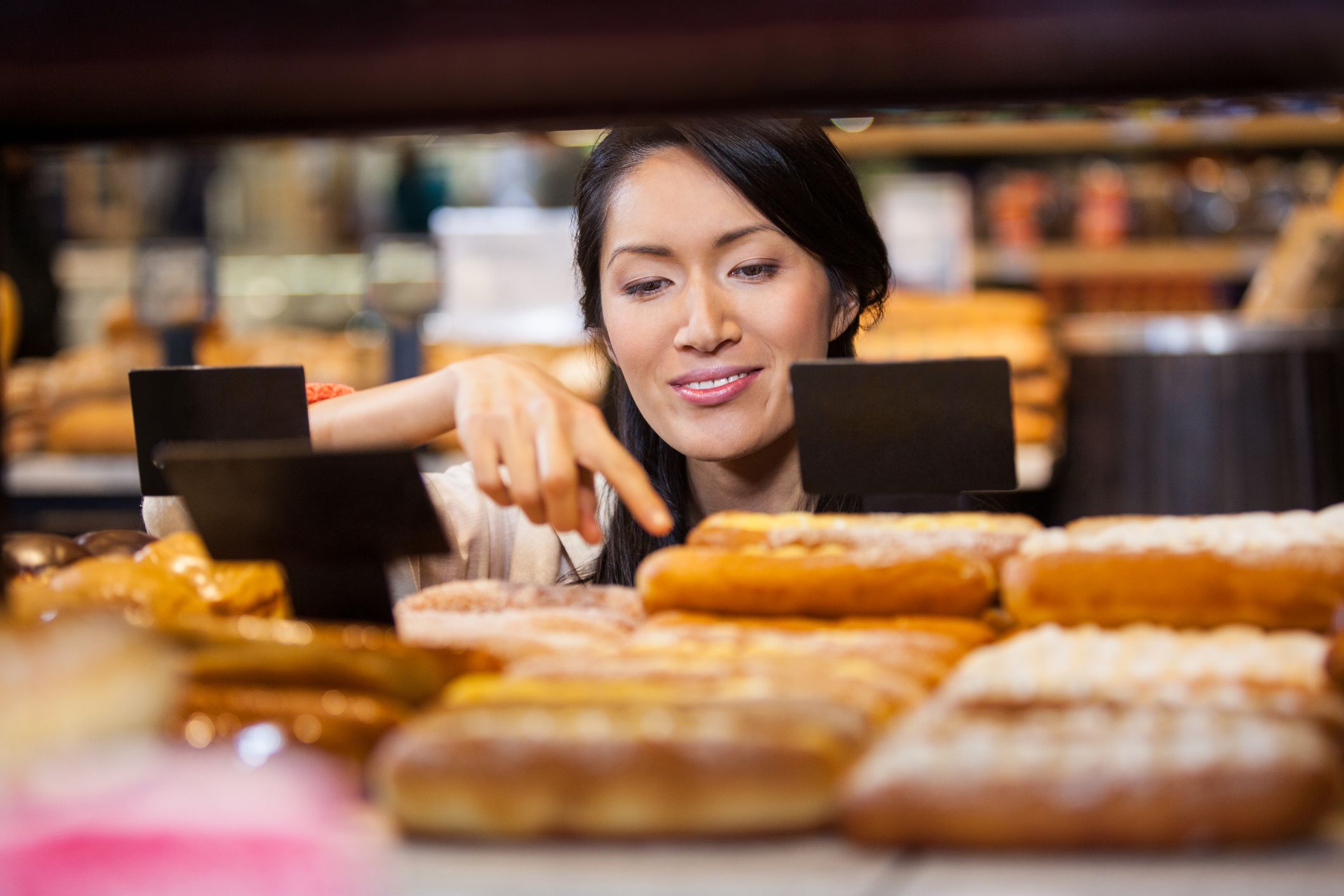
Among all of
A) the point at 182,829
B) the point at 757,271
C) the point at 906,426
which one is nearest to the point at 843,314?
the point at 757,271

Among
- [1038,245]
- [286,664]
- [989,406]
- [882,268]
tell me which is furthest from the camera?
[1038,245]

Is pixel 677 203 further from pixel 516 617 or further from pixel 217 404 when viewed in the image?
pixel 516 617

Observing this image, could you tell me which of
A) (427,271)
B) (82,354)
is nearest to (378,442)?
(427,271)

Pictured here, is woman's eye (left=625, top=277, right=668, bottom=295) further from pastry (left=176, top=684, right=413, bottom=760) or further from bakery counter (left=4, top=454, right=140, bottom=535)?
bakery counter (left=4, top=454, right=140, bottom=535)

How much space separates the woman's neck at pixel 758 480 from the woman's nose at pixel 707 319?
29 cm

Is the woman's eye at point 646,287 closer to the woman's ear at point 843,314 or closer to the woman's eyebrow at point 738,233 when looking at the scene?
the woman's eyebrow at point 738,233

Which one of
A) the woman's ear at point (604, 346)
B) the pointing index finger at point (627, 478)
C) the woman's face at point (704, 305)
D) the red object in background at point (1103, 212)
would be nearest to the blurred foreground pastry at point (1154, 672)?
the pointing index finger at point (627, 478)

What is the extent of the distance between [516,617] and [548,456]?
13 cm

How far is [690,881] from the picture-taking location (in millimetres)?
623

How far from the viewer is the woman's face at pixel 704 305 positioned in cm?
171

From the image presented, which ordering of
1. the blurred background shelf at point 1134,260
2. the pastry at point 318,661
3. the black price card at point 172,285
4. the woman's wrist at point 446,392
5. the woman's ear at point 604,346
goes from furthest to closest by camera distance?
the blurred background shelf at point 1134,260 → the black price card at point 172,285 → the woman's ear at point 604,346 → the woman's wrist at point 446,392 → the pastry at point 318,661

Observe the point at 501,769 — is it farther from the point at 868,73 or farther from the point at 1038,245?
the point at 1038,245

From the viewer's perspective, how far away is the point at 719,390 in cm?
176

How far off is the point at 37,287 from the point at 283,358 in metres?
1.80
